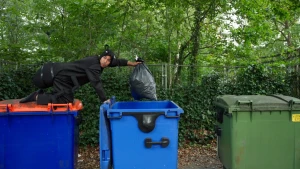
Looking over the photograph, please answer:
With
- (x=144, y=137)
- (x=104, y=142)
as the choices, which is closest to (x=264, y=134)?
(x=144, y=137)

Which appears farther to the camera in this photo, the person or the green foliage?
the green foliage

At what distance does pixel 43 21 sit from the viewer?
7461 mm

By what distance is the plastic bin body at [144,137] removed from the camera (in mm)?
3027

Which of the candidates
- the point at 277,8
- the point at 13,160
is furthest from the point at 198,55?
A: the point at 13,160

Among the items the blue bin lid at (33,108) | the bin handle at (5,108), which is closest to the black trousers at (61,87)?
the blue bin lid at (33,108)

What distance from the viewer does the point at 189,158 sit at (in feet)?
17.0

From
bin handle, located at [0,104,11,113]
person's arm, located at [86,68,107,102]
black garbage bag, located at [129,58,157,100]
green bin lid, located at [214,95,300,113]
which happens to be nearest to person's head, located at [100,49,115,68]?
person's arm, located at [86,68,107,102]

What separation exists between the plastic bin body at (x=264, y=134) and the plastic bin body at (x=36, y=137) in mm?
2074

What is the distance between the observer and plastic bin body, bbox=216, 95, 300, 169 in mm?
3570

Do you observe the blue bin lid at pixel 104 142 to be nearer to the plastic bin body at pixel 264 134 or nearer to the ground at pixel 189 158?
the plastic bin body at pixel 264 134

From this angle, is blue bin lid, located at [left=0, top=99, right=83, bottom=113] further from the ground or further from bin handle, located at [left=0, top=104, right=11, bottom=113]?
the ground

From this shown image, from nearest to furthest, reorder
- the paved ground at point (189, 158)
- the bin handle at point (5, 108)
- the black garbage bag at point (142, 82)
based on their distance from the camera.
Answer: the bin handle at point (5, 108) → the black garbage bag at point (142, 82) → the paved ground at point (189, 158)

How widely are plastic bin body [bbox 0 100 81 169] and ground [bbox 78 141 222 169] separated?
1.44 metres

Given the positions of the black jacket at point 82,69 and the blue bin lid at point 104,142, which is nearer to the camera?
the blue bin lid at point 104,142
